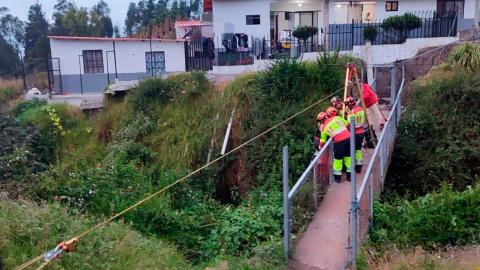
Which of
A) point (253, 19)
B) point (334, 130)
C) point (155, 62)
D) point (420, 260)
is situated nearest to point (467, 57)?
point (334, 130)

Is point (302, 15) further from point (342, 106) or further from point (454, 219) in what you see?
point (454, 219)

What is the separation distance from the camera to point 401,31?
18531 millimetres

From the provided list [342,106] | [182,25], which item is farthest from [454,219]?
[182,25]

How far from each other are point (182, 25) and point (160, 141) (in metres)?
20.8

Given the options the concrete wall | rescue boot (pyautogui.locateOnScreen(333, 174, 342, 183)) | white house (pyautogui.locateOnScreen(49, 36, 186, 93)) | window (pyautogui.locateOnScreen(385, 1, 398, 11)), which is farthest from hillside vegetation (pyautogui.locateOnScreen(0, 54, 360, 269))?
window (pyautogui.locateOnScreen(385, 1, 398, 11))

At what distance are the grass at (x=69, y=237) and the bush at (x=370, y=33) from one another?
45.6 ft

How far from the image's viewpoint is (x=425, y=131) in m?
11.4

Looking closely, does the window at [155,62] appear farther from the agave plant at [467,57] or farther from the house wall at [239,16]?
the agave plant at [467,57]

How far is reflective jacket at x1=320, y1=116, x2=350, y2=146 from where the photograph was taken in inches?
330

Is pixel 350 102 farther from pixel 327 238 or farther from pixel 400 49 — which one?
pixel 400 49

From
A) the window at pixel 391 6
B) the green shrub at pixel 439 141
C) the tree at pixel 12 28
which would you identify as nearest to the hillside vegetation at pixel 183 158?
the green shrub at pixel 439 141

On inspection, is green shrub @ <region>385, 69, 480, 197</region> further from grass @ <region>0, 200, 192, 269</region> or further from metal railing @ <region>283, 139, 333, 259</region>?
grass @ <region>0, 200, 192, 269</region>

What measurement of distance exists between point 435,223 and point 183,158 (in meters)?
6.82

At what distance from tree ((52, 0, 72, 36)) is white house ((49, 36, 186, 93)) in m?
24.4
